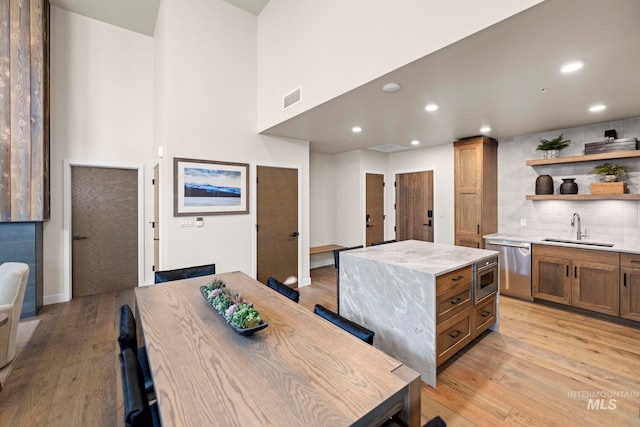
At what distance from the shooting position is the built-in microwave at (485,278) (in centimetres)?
258

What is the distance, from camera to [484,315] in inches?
110

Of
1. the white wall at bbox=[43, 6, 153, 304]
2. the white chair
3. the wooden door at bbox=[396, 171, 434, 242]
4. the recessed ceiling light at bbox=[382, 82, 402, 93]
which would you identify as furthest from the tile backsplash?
the white chair

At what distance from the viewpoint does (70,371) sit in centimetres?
236

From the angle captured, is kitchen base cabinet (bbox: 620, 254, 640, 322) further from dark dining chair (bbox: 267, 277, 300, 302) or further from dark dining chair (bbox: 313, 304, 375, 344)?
dark dining chair (bbox: 267, 277, 300, 302)

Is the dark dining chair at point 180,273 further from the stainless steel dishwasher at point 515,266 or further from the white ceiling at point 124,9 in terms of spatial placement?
the stainless steel dishwasher at point 515,266

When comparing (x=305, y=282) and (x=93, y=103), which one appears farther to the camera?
(x=305, y=282)

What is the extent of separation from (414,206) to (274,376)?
17.9 ft

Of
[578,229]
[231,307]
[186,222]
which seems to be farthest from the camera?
[578,229]

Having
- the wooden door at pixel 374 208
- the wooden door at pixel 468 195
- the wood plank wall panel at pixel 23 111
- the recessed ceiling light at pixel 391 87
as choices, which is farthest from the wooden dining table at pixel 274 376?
the wooden door at pixel 374 208

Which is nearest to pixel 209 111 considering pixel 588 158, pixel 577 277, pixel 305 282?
pixel 305 282

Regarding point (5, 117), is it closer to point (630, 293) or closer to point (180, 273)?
point (180, 273)

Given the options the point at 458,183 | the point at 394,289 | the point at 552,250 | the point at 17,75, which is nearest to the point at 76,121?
the point at 17,75

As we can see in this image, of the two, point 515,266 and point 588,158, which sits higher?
point 588,158

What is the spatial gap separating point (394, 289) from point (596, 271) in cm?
288
